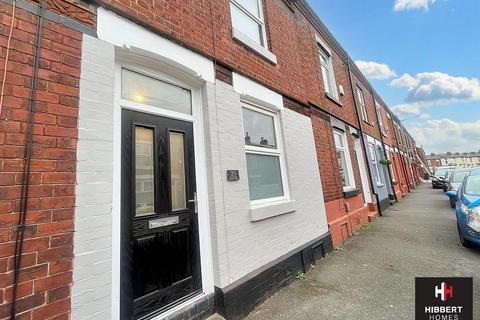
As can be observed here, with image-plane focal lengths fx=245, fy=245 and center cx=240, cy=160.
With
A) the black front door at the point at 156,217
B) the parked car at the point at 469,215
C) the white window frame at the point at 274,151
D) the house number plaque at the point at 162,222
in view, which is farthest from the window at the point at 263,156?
the parked car at the point at 469,215

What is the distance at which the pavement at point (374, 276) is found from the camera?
296cm

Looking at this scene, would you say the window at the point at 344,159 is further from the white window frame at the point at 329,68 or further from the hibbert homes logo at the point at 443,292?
the hibbert homes logo at the point at 443,292

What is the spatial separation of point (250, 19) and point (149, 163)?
3.69 meters

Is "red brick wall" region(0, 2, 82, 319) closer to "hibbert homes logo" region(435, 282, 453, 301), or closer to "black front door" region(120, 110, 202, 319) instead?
"black front door" region(120, 110, 202, 319)

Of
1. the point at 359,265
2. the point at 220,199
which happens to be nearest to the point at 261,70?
the point at 220,199

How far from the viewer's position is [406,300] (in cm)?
307

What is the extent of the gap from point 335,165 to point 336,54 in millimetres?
5078

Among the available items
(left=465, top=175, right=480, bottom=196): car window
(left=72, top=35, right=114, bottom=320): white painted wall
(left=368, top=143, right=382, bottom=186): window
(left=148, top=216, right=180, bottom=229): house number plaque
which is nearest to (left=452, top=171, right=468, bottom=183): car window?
(left=368, top=143, right=382, bottom=186): window

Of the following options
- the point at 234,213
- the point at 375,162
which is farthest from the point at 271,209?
the point at 375,162

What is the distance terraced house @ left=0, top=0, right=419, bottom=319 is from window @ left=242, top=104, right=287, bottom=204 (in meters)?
0.03

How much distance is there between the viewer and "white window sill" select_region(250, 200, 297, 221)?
3.47 meters

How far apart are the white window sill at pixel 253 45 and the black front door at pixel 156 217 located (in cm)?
Answer: 196

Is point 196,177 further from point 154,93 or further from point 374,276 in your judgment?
point 374,276

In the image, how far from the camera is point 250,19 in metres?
4.78
